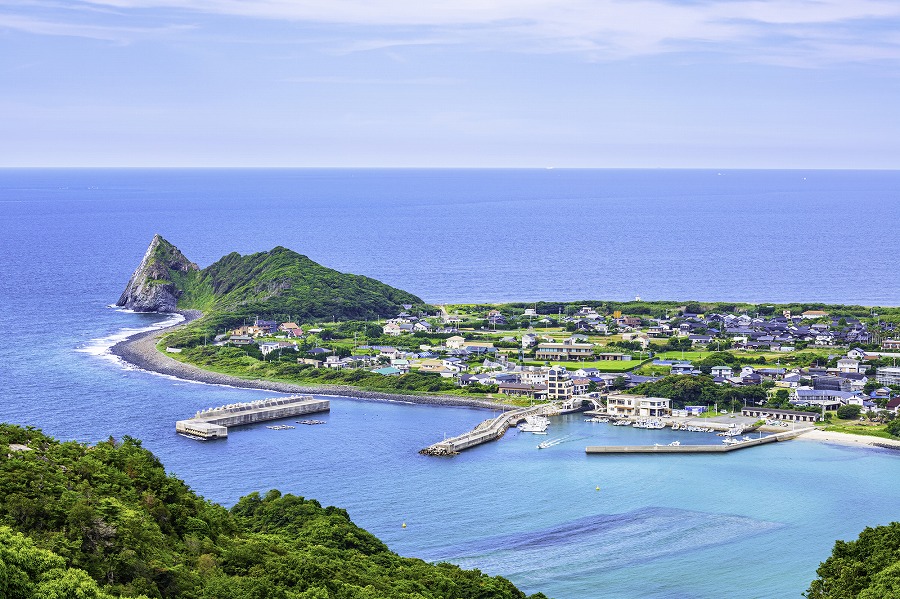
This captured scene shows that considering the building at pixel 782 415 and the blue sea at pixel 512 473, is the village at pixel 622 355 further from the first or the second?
the blue sea at pixel 512 473

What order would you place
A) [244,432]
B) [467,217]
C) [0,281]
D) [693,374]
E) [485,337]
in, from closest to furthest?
[244,432] → [693,374] → [485,337] → [0,281] → [467,217]

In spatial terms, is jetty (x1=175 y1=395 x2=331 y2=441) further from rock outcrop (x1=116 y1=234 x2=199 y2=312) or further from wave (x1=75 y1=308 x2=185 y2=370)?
rock outcrop (x1=116 y1=234 x2=199 y2=312)

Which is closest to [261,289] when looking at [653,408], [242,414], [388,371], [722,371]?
[388,371]

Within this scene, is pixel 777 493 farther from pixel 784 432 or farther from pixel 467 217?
pixel 467 217

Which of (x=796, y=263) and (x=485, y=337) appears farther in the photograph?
(x=796, y=263)

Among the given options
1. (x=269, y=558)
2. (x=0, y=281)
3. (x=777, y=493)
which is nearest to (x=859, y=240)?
(x=0, y=281)

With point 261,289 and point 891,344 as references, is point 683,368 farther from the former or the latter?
point 261,289

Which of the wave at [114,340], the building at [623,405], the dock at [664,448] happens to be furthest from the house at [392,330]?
the dock at [664,448]
